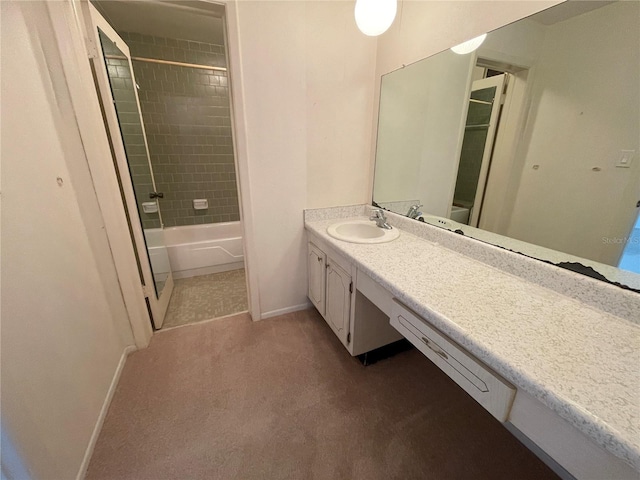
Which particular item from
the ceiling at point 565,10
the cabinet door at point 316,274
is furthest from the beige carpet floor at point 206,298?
the ceiling at point 565,10

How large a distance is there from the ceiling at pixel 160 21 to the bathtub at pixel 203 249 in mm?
1844

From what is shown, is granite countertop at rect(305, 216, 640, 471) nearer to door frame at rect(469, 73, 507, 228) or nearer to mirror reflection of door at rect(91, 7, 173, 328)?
door frame at rect(469, 73, 507, 228)

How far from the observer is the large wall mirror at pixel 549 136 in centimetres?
78

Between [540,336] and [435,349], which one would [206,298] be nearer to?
[435,349]

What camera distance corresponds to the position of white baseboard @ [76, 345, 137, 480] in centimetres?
103

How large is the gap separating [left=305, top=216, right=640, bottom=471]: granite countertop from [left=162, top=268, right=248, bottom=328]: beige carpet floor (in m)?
1.48

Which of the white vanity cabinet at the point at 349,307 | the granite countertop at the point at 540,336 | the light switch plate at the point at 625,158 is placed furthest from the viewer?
the white vanity cabinet at the point at 349,307

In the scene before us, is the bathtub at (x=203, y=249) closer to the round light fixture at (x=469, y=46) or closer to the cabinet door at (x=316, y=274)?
the cabinet door at (x=316, y=274)

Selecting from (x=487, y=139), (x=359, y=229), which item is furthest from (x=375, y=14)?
(x=359, y=229)

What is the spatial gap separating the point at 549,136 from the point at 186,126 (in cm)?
308

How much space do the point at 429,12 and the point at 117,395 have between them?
2.63m

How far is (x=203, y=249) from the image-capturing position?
8.71 ft

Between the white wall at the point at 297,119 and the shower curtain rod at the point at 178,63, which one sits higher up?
the shower curtain rod at the point at 178,63

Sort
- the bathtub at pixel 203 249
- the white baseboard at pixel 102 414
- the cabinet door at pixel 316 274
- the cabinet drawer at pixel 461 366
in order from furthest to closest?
the bathtub at pixel 203 249 < the cabinet door at pixel 316 274 < the white baseboard at pixel 102 414 < the cabinet drawer at pixel 461 366
